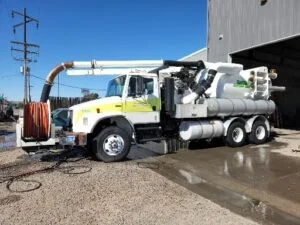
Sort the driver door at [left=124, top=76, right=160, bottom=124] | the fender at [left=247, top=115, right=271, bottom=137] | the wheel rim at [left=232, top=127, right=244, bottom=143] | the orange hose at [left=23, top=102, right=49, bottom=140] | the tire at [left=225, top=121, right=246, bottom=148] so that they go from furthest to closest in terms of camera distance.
A: the fender at [left=247, top=115, right=271, bottom=137]
the wheel rim at [left=232, top=127, right=244, bottom=143]
the tire at [left=225, top=121, right=246, bottom=148]
the driver door at [left=124, top=76, right=160, bottom=124]
the orange hose at [left=23, top=102, right=49, bottom=140]

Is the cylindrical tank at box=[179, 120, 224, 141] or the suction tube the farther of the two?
the cylindrical tank at box=[179, 120, 224, 141]

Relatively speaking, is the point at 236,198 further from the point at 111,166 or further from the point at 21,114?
the point at 21,114

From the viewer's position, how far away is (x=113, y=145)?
11.0m

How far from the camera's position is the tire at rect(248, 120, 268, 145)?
14742 mm

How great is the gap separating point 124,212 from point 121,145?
492 centimetres

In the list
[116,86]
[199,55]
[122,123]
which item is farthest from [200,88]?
[199,55]

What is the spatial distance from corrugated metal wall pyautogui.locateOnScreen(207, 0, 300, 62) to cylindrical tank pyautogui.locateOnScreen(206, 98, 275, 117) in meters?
3.01

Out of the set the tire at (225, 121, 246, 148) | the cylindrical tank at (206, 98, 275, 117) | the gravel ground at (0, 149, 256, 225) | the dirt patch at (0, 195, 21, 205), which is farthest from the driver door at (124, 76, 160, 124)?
the dirt patch at (0, 195, 21, 205)

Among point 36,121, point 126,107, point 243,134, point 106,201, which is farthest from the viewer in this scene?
point 243,134

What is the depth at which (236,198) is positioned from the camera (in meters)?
7.07

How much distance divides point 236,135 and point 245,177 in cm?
564

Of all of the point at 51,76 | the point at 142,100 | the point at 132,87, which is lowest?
the point at 142,100

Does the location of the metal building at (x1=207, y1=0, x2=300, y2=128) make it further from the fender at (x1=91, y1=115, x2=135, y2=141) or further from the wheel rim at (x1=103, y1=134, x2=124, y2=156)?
the wheel rim at (x1=103, y1=134, x2=124, y2=156)

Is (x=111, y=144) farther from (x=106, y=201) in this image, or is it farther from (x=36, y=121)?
(x=106, y=201)
